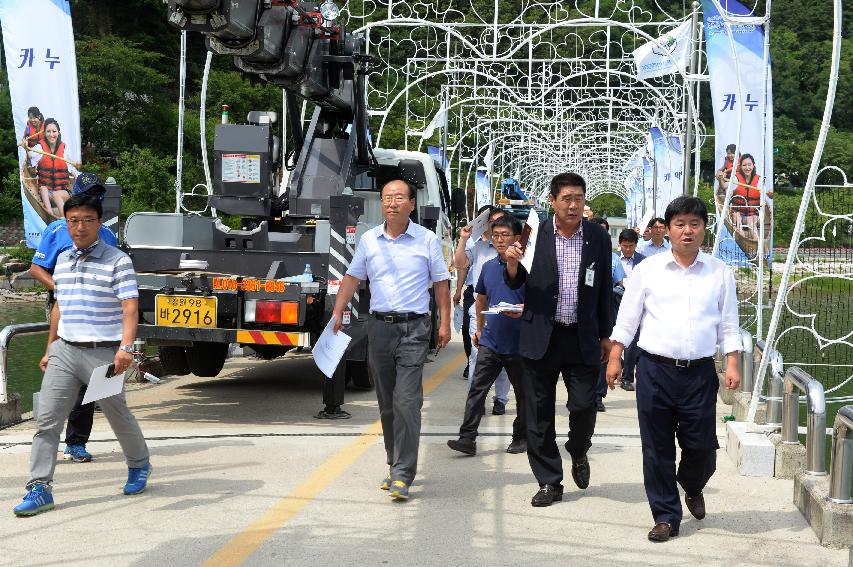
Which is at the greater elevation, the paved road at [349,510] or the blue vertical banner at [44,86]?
the blue vertical banner at [44,86]

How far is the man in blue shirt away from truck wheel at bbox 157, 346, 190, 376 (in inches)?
210

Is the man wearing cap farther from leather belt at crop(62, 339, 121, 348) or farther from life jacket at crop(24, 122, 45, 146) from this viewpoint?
life jacket at crop(24, 122, 45, 146)

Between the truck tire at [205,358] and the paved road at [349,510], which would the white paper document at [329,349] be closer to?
the paved road at [349,510]

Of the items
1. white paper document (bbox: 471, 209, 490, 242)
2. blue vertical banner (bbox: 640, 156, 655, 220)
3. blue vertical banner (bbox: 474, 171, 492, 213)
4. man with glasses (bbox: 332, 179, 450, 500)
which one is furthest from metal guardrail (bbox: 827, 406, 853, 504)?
blue vertical banner (bbox: 474, 171, 492, 213)

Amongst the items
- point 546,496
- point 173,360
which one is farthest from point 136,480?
point 173,360

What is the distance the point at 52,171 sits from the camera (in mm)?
11820

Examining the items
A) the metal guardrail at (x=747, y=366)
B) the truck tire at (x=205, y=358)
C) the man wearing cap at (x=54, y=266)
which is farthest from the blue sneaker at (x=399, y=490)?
the truck tire at (x=205, y=358)

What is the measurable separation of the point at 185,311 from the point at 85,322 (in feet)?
10.8

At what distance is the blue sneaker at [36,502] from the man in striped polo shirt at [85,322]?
18 millimetres

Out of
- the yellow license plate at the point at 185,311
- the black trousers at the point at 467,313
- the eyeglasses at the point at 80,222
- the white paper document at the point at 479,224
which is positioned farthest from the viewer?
the black trousers at the point at 467,313

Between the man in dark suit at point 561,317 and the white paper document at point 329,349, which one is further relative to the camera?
the white paper document at point 329,349

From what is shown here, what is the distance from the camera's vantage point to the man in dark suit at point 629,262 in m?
13.1

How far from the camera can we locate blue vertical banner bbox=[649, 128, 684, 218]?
26523 mm

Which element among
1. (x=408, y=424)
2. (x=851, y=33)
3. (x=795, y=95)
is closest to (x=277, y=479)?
(x=408, y=424)
